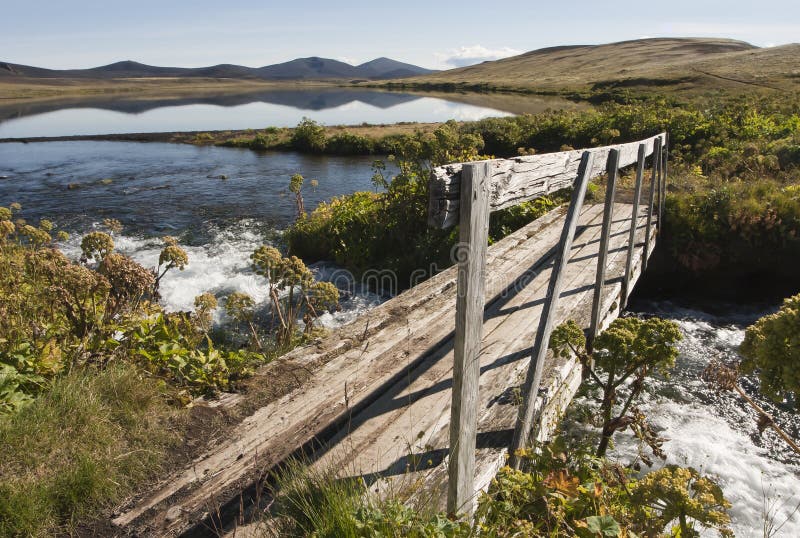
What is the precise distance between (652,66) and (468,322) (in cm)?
10345

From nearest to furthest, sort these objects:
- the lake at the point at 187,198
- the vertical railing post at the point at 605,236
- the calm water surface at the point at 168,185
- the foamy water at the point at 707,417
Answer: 1. the vertical railing post at the point at 605,236
2. the foamy water at the point at 707,417
3. the lake at the point at 187,198
4. the calm water surface at the point at 168,185

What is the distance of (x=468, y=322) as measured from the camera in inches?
89.1

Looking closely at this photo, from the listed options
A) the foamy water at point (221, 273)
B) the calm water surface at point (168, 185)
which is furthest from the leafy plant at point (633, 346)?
the calm water surface at point (168, 185)

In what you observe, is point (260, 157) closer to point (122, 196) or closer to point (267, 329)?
point (122, 196)

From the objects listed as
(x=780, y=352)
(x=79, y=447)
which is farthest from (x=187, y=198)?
(x=780, y=352)

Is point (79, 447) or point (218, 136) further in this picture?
point (218, 136)

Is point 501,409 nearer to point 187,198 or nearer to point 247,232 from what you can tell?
point 247,232

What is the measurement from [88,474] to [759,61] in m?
84.0

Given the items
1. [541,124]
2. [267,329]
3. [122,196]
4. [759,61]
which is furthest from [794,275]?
[759,61]

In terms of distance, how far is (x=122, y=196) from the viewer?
17.5m

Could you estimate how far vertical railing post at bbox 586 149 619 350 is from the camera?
402 cm

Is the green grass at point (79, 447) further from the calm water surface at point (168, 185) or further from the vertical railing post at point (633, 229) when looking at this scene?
the calm water surface at point (168, 185)

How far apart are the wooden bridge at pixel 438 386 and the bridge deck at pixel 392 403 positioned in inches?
0.4

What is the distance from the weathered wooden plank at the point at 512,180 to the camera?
2.08 meters
